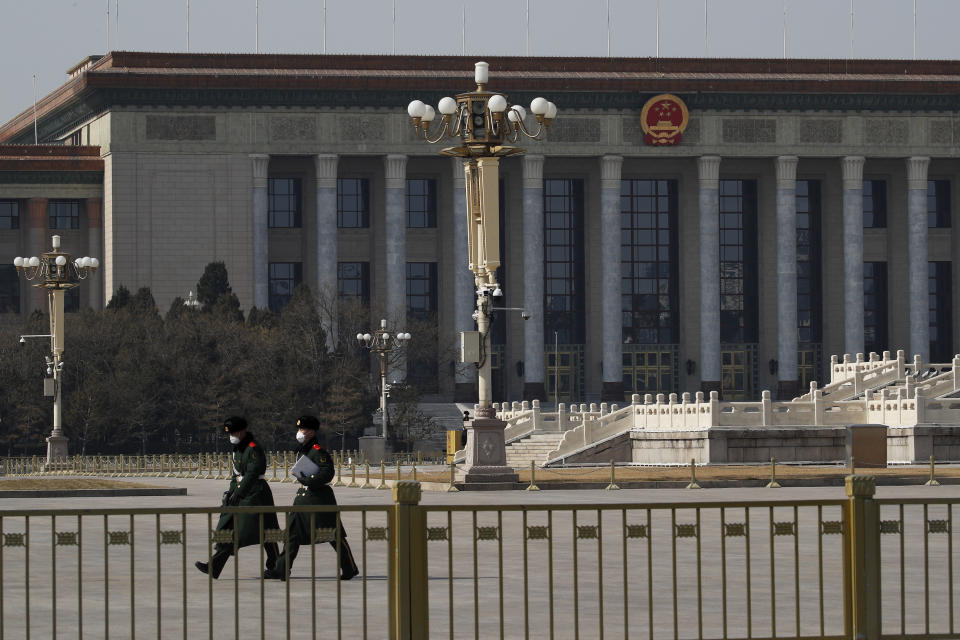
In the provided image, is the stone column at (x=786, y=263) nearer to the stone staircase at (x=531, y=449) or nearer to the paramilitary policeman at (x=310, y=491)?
the stone staircase at (x=531, y=449)

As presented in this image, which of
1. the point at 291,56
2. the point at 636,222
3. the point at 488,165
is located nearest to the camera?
the point at 488,165

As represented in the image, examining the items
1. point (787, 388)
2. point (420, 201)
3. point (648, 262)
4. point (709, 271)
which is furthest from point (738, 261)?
point (420, 201)

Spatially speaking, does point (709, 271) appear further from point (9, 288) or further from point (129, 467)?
point (129, 467)

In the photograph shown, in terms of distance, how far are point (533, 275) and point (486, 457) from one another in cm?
5672

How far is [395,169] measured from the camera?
93438 millimetres

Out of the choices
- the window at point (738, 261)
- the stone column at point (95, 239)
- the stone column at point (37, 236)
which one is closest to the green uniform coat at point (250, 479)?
the stone column at point (95, 239)

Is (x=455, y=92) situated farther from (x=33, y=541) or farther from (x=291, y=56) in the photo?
(x=33, y=541)

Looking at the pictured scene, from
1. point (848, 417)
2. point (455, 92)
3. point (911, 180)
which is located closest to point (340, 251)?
point (455, 92)

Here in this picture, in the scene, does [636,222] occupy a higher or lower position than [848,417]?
higher

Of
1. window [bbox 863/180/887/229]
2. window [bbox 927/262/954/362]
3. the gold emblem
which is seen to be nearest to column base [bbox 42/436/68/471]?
the gold emblem

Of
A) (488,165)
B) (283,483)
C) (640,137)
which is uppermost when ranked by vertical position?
(640,137)

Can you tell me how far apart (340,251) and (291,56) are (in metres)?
11.0

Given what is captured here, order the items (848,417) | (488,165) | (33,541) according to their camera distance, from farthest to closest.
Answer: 1. (848,417)
2. (488,165)
3. (33,541)

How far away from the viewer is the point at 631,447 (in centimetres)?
5647
